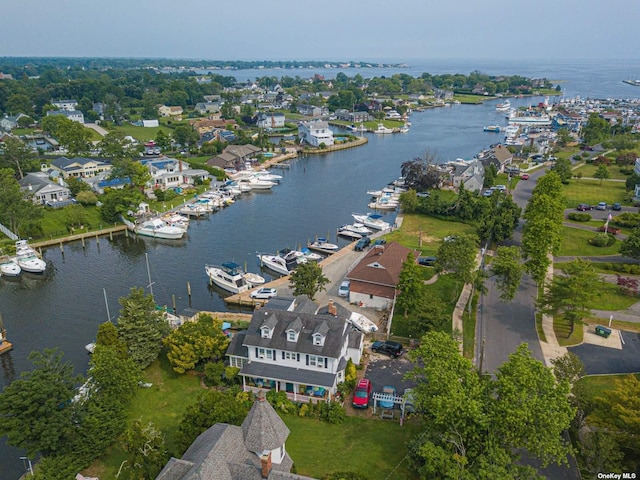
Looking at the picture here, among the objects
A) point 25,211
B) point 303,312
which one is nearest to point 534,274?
point 303,312

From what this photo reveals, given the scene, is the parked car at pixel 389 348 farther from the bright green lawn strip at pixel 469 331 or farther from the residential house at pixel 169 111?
the residential house at pixel 169 111

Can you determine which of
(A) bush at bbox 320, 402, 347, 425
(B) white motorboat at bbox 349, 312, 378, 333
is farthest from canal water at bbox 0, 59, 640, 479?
(A) bush at bbox 320, 402, 347, 425

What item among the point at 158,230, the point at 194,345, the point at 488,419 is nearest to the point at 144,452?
the point at 194,345

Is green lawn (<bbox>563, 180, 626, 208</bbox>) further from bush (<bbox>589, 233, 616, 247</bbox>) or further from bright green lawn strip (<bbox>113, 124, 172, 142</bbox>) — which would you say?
bright green lawn strip (<bbox>113, 124, 172, 142</bbox>)

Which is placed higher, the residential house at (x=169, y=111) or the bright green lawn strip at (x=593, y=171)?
the residential house at (x=169, y=111)

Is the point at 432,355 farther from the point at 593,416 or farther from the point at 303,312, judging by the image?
the point at 303,312

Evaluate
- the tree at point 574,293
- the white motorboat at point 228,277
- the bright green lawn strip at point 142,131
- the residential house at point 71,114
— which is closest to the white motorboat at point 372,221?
the white motorboat at point 228,277
